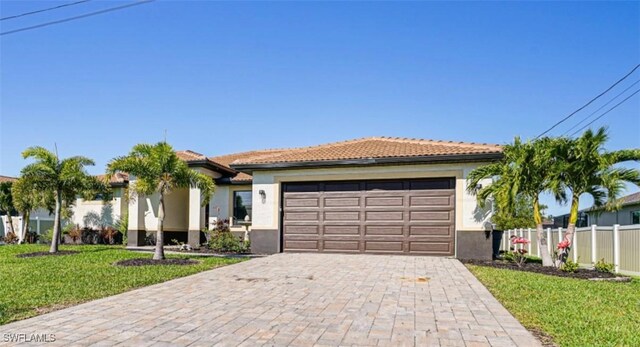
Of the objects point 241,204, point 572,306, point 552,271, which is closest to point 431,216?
point 552,271

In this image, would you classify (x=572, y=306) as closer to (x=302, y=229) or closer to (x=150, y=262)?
(x=302, y=229)

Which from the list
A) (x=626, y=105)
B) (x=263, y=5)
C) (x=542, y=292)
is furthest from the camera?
(x=626, y=105)

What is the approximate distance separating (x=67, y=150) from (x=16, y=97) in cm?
278

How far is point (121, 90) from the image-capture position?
15.4 meters

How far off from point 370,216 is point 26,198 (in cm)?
1430

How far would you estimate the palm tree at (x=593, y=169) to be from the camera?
1123cm

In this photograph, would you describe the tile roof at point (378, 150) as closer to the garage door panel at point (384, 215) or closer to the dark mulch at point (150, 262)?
the garage door panel at point (384, 215)

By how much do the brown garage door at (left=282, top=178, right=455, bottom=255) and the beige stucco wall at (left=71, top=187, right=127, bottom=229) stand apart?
10167 mm

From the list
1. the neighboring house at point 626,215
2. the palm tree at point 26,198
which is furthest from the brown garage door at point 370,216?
the neighboring house at point 626,215

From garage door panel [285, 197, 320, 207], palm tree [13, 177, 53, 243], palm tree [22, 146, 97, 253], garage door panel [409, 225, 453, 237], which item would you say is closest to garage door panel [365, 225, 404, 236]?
garage door panel [409, 225, 453, 237]

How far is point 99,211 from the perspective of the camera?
22.0 m

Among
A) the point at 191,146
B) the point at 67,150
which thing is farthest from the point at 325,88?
the point at 67,150

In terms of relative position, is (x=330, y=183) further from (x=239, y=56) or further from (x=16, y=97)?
(x=16, y=97)

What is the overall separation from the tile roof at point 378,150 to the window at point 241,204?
2723mm
